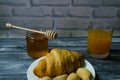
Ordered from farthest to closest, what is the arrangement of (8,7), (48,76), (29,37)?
(8,7)
(29,37)
(48,76)

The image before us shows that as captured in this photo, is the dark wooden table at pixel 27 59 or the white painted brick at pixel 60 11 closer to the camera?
the dark wooden table at pixel 27 59

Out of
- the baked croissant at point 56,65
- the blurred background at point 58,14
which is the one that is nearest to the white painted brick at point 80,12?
the blurred background at point 58,14

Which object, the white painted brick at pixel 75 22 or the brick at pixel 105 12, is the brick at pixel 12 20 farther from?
the brick at pixel 105 12

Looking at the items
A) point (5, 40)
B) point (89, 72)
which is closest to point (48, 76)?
point (89, 72)

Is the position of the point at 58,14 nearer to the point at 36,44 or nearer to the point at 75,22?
the point at 75,22

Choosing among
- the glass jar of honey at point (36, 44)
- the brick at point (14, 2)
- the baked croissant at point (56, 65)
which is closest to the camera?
the baked croissant at point (56, 65)

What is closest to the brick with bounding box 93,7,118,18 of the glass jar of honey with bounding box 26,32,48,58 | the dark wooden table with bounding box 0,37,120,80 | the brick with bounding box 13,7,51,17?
the dark wooden table with bounding box 0,37,120,80

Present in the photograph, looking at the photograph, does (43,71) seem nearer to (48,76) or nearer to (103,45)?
(48,76)

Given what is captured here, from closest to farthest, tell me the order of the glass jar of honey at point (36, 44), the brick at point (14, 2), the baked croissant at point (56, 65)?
the baked croissant at point (56, 65), the glass jar of honey at point (36, 44), the brick at point (14, 2)
